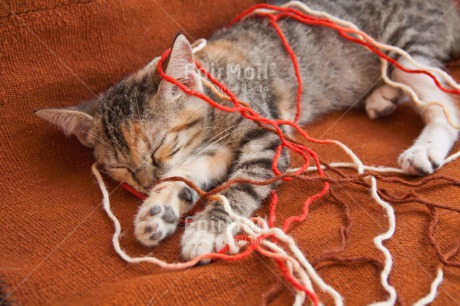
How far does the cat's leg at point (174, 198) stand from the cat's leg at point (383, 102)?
689 millimetres

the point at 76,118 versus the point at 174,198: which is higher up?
the point at 76,118

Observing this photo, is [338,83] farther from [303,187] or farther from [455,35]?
[303,187]

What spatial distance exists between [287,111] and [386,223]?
66 cm

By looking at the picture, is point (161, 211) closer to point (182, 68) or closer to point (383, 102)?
point (182, 68)

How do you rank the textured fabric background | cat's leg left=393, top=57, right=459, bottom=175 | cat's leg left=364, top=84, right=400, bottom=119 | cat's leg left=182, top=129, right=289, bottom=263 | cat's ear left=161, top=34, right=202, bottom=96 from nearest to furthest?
the textured fabric background, cat's leg left=182, top=129, right=289, bottom=263, cat's ear left=161, top=34, right=202, bottom=96, cat's leg left=393, top=57, right=459, bottom=175, cat's leg left=364, top=84, right=400, bottom=119

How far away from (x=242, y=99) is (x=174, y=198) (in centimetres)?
43

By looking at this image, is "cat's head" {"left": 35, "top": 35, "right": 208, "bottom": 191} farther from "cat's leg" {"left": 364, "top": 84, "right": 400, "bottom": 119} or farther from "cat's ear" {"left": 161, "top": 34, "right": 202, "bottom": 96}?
"cat's leg" {"left": 364, "top": 84, "right": 400, "bottom": 119}

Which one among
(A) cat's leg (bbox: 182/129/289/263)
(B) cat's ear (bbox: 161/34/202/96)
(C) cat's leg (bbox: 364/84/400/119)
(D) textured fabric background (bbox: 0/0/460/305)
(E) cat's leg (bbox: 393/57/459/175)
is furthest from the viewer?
(C) cat's leg (bbox: 364/84/400/119)

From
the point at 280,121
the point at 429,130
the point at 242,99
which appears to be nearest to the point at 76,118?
the point at 242,99

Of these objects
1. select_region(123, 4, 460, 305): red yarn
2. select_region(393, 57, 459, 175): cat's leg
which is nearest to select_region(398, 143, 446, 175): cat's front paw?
select_region(393, 57, 459, 175): cat's leg

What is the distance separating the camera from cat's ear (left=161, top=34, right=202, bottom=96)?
3.82 feet

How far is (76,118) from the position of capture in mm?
1299

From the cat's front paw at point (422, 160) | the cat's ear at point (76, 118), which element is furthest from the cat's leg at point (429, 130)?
the cat's ear at point (76, 118)

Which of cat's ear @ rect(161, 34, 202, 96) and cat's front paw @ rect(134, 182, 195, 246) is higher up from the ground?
cat's ear @ rect(161, 34, 202, 96)
